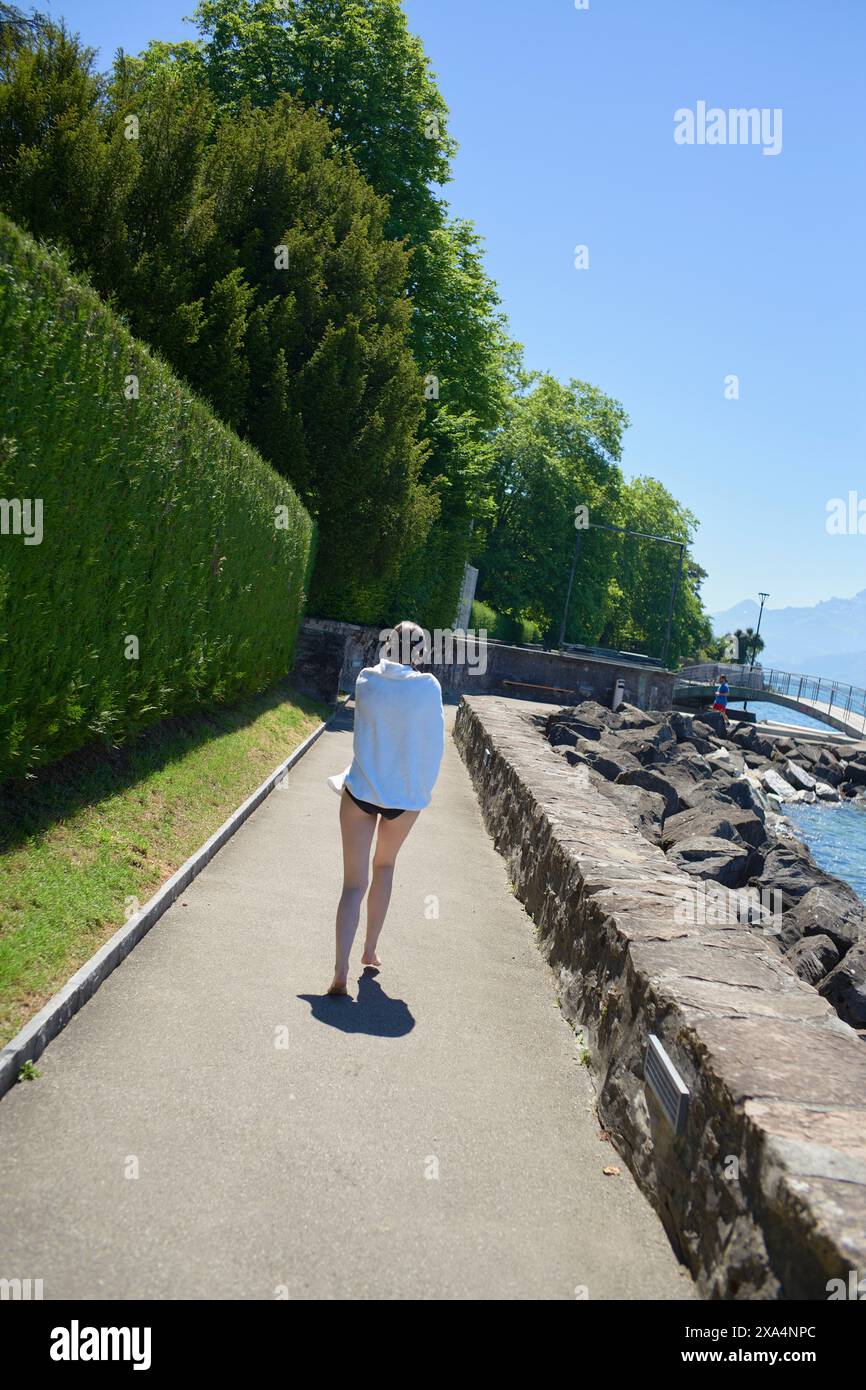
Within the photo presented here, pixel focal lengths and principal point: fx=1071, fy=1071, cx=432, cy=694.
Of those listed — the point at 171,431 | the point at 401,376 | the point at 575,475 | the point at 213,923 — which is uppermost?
the point at 575,475

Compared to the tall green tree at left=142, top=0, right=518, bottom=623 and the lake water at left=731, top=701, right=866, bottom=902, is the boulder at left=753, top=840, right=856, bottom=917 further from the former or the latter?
the tall green tree at left=142, top=0, right=518, bottom=623

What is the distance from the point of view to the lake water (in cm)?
2158

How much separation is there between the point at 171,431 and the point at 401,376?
15411mm

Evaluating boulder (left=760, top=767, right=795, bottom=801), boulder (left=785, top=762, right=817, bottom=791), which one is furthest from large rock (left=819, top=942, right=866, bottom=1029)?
boulder (left=785, top=762, right=817, bottom=791)

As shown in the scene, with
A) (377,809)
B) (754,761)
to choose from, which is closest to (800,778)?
(754,761)

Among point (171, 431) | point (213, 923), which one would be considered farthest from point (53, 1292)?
point (171, 431)

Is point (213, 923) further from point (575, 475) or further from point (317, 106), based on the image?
point (575, 475)

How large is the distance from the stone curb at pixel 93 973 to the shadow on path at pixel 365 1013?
1.09 m

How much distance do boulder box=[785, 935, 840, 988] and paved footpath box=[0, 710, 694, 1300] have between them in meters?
4.05

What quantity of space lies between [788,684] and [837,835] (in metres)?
44.3

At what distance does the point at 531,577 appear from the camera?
62000mm

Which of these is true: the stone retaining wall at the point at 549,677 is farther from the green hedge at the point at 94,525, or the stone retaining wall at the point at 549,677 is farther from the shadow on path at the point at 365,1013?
the shadow on path at the point at 365,1013

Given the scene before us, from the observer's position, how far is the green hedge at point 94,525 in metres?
6.45

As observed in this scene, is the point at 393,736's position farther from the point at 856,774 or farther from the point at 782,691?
the point at 782,691
